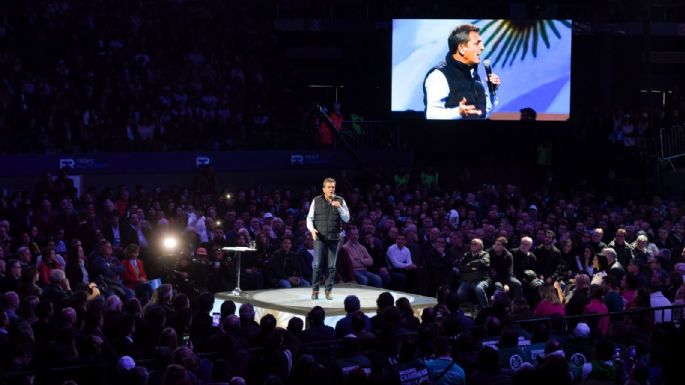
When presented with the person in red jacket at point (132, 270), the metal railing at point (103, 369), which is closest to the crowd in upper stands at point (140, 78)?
the person in red jacket at point (132, 270)

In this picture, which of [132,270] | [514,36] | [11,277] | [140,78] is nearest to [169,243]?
[132,270]

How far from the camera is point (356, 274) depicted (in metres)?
16.3

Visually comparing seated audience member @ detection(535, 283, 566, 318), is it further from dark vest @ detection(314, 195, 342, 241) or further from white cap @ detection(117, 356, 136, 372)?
white cap @ detection(117, 356, 136, 372)

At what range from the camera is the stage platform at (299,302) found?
13.2 m

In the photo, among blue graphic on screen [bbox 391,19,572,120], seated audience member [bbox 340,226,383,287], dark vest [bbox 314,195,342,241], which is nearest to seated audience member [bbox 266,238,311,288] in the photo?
seated audience member [bbox 340,226,383,287]

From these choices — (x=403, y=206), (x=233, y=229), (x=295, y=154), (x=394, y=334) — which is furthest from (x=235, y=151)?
(x=394, y=334)

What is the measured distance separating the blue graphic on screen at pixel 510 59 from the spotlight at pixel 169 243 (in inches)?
471

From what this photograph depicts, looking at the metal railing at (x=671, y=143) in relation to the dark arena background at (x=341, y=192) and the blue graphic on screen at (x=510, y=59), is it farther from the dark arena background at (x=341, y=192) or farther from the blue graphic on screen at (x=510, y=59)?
the blue graphic on screen at (x=510, y=59)

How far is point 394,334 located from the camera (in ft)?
29.9

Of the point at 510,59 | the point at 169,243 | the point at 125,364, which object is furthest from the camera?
the point at 510,59

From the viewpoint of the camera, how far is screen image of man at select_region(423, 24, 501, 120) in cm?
2595

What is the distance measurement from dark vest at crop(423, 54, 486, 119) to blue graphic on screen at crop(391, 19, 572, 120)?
42 centimetres

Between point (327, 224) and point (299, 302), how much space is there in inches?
39.3

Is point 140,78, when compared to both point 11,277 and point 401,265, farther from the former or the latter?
point 11,277
